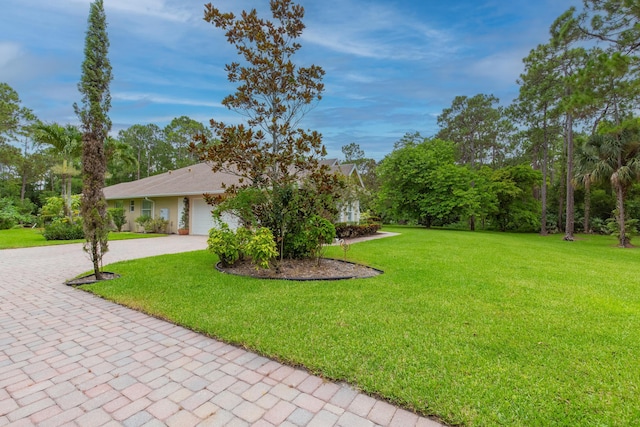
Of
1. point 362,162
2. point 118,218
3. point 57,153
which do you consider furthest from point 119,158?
point 362,162

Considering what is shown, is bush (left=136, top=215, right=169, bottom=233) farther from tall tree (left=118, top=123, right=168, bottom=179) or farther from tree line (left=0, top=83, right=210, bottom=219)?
tall tree (left=118, top=123, right=168, bottom=179)

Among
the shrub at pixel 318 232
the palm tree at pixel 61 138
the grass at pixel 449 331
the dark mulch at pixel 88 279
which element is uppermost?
the palm tree at pixel 61 138

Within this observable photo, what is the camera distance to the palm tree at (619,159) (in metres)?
13.1

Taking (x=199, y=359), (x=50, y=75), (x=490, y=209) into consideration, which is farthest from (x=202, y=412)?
(x=490, y=209)

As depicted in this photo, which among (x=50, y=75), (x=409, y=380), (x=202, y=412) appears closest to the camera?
(x=202, y=412)

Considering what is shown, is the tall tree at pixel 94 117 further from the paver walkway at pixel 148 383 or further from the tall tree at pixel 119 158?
the paver walkway at pixel 148 383

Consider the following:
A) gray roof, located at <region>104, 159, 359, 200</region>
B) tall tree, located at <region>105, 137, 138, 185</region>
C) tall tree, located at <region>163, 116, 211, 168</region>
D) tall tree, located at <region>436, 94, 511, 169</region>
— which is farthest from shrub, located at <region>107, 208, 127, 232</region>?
tall tree, located at <region>436, 94, 511, 169</region>

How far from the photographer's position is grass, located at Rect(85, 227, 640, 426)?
2.10 m

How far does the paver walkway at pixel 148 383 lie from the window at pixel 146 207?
1528cm

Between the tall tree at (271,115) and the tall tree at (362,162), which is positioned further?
the tall tree at (362,162)

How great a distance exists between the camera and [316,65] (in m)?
6.66

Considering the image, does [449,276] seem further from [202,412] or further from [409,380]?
[202,412]

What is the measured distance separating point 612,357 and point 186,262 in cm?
748

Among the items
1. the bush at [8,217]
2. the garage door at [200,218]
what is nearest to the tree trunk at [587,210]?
the garage door at [200,218]
